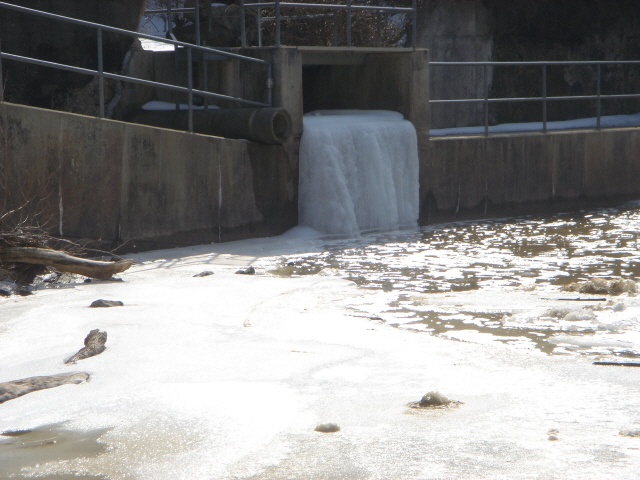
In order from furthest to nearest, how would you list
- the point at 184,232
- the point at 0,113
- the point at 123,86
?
the point at 123,86, the point at 184,232, the point at 0,113

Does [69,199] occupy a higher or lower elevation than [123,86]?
lower

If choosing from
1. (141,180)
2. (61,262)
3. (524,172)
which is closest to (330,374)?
(61,262)

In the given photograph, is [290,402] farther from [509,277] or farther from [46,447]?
[509,277]

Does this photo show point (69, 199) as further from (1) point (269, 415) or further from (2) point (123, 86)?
(1) point (269, 415)

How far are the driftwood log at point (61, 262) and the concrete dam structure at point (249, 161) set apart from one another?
38.5 inches

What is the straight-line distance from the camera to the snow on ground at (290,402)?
4.22 m

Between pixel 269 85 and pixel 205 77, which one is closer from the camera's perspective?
pixel 269 85

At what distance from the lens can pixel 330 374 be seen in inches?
221

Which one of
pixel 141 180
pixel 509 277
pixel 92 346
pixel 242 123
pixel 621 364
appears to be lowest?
pixel 509 277

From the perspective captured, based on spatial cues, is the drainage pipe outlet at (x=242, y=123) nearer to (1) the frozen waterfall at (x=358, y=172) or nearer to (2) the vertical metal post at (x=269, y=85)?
(2) the vertical metal post at (x=269, y=85)

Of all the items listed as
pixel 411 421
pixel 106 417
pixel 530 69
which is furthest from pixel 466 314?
pixel 530 69

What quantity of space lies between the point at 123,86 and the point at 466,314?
23.5 feet

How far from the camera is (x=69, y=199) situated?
9766 mm

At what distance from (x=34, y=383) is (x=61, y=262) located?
3.33 meters
